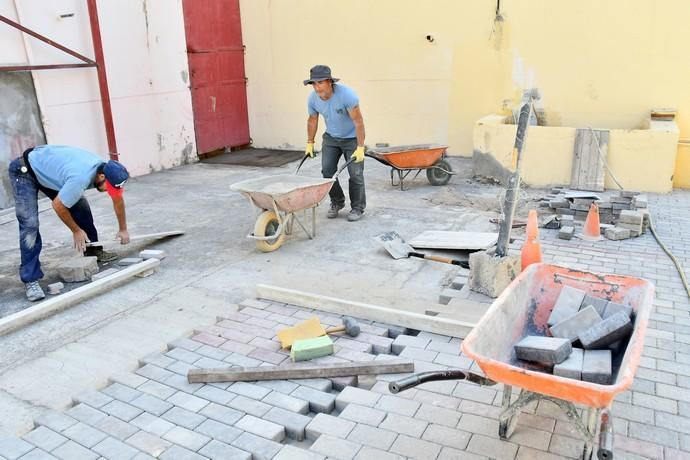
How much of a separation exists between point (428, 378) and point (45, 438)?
1.83 metres

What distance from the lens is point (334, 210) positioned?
21.3ft

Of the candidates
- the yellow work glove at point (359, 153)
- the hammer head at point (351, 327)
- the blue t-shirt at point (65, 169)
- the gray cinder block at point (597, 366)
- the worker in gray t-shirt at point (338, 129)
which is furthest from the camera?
the yellow work glove at point (359, 153)

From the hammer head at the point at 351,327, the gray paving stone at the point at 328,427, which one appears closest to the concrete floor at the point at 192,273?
the hammer head at the point at 351,327

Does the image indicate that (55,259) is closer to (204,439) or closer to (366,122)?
(204,439)

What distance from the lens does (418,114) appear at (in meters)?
9.71

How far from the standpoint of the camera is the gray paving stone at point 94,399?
2.93 m

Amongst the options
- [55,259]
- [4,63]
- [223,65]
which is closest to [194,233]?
[55,259]

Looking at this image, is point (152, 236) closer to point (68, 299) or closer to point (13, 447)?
point (68, 299)

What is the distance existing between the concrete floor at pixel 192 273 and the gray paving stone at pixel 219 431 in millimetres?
840

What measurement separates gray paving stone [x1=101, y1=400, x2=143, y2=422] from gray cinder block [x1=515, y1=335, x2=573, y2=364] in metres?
1.91

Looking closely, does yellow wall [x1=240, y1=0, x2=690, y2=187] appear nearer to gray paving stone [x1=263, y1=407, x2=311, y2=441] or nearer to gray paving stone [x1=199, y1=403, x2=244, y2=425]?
gray paving stone [x1=263, y1=407, x2=311, y2=441]

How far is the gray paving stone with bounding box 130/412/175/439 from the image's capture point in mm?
2703

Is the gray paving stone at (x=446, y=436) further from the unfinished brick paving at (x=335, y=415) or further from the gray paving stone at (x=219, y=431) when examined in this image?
the gray paving stone at (x=219, y=431)

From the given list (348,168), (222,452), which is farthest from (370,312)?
(348,168)
